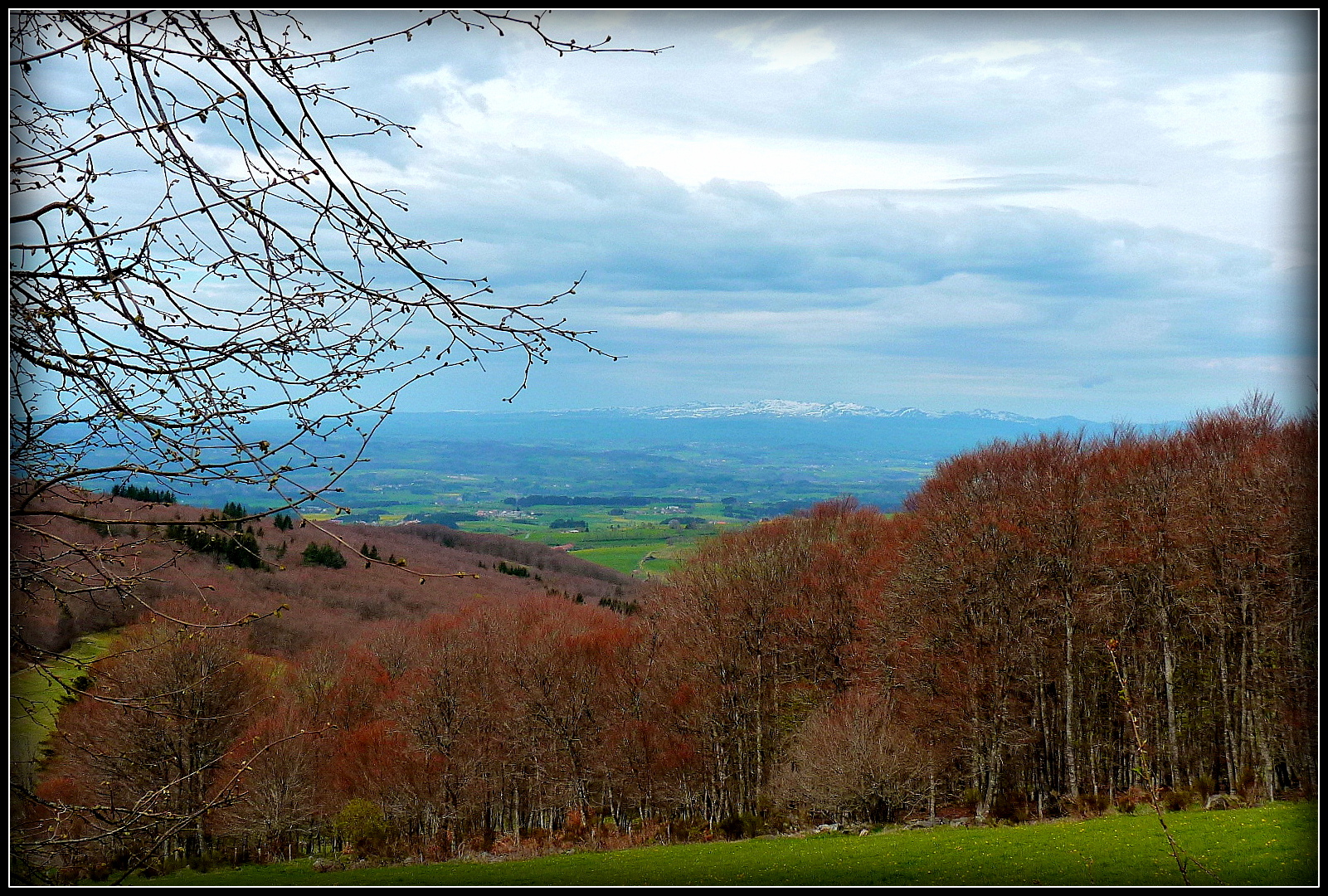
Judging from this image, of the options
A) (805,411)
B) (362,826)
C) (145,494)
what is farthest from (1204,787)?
(805,411)

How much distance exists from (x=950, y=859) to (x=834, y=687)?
12.0 m

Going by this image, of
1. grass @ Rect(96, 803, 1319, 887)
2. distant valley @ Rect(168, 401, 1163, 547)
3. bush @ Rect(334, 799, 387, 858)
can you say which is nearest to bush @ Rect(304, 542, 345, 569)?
grass @ Rect(96, 803, 1319, 887)

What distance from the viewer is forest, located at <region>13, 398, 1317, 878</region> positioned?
19.4 meters

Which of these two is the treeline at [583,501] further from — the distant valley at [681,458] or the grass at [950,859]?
the grass at [950,859]

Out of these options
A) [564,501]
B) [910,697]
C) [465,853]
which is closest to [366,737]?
[465,853]

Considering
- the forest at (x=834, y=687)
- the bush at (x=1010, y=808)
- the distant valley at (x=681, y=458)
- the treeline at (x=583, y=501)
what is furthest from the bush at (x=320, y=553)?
the treeline at (x=583, y=501)

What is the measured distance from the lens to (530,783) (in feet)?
93.7

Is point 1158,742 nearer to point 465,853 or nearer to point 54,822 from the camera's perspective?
point 465,853

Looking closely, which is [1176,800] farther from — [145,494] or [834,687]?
[145,494]

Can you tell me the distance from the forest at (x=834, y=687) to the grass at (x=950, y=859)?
1851 mm

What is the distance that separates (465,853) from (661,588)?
10.5 metres

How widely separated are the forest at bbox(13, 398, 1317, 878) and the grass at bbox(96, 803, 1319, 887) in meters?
1.85

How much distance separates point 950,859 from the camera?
14.5 metres

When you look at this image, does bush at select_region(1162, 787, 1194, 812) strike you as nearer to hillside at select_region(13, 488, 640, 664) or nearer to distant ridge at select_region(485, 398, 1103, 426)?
hillside at select_region(13, 488, 640, 664)
